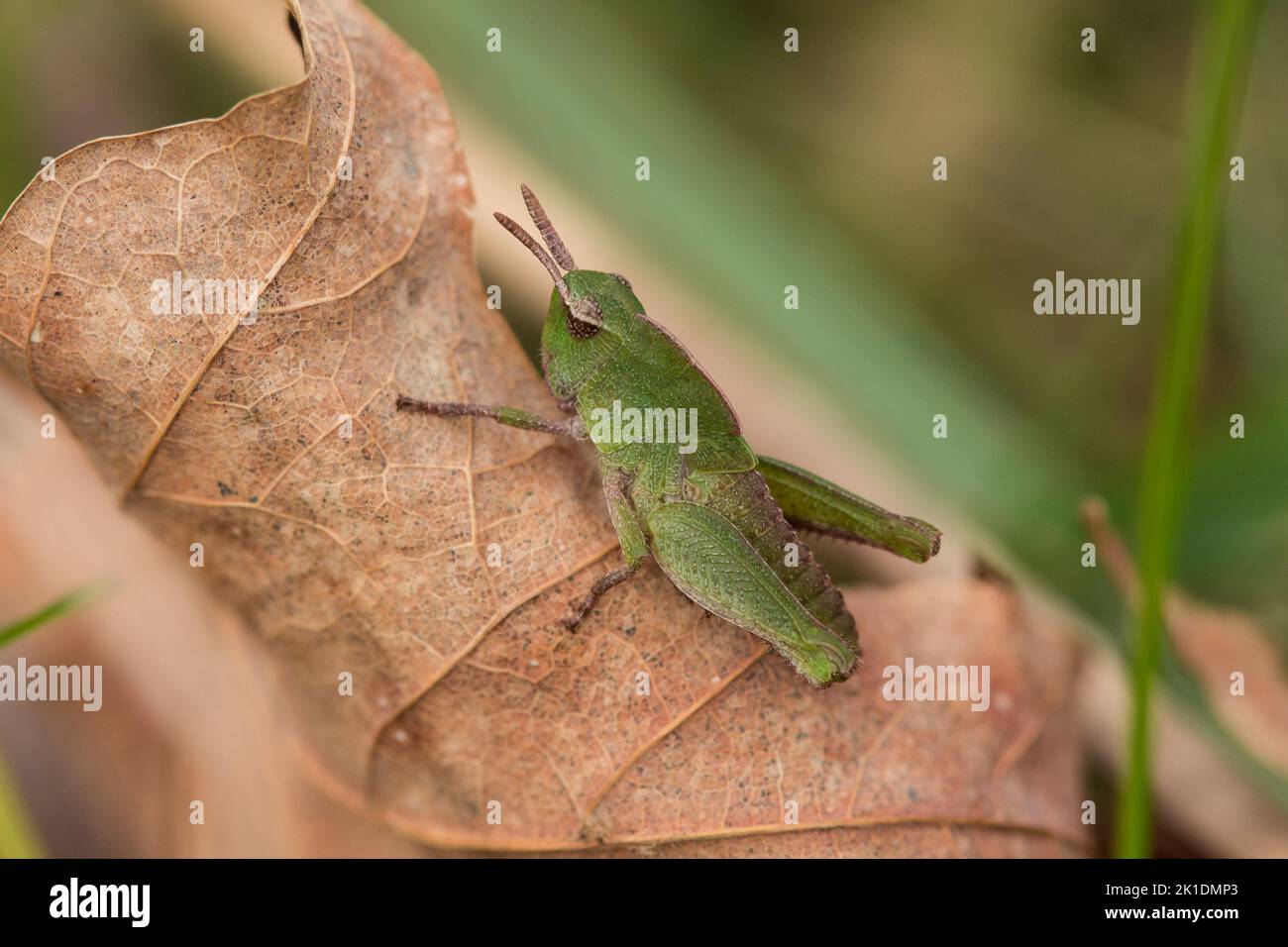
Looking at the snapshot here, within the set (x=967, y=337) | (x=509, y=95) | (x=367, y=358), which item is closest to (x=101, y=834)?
(x=367, y=358)

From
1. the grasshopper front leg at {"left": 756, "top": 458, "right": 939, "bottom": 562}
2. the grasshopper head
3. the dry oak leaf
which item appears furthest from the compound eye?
the grasshopper front leg at {"left": 756, "top": 458, "right": 939, "bottom": 562}

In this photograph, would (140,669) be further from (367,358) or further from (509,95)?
(509,95)

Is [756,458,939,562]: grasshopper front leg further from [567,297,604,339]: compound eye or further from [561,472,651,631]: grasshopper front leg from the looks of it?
[567,297,604,339]: compound eye

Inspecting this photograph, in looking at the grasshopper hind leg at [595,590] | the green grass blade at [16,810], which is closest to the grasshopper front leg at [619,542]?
the grasshopper hind leg at [595,590]

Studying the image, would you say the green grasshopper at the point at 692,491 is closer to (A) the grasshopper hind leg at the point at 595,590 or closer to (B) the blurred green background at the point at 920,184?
(A) the grasshopper hind leg at the point at 595,590

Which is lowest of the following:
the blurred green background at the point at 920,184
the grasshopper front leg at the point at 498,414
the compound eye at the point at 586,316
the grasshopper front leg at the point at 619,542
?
the grasshopper front leg at the point at 619,542
